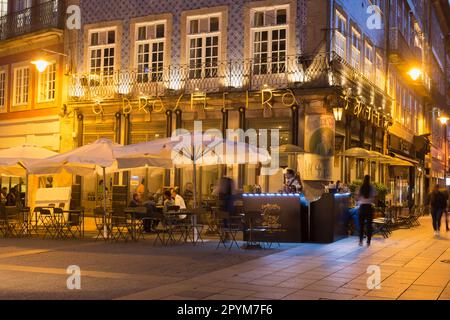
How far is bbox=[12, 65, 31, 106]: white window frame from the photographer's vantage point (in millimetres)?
25688

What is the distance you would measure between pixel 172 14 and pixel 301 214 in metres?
10.7

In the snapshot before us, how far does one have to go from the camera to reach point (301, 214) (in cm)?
1424

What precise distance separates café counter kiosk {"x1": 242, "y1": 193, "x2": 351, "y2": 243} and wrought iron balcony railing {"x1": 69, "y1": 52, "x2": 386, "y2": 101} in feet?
19.1

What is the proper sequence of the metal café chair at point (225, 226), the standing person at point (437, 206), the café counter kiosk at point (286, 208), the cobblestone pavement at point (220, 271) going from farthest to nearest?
the standing person at point (437, 206), the café counter kiosk at point (286, 208), the metal café chair at point (225, 226), the cobblestone pavement at point (220, 271)

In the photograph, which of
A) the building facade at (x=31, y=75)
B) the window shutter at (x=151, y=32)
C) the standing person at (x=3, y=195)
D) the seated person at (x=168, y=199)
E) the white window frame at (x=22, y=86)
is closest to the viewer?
the seated person at (x=168, y=199)

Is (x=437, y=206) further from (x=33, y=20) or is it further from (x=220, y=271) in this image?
(x=33, y=20)

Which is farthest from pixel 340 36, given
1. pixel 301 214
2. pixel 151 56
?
pixel 301 214

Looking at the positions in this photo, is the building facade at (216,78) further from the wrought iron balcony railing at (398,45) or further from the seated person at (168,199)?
the seated person at (168,199)

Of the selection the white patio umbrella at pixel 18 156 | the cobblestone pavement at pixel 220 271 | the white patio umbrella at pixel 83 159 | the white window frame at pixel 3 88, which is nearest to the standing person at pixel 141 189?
the white patio umbrella at pixel 18 156

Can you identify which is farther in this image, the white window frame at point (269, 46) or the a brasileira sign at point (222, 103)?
the white window frame at point (269, 46)

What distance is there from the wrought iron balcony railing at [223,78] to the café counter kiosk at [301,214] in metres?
5.82

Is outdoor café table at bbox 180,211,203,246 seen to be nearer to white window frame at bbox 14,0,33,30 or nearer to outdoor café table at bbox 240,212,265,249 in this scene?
outdoor café table at bbox 240,212,265,249

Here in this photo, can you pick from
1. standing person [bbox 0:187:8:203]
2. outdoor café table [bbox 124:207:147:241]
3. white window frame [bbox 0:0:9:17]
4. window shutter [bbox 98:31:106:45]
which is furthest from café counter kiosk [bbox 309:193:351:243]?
white window frame [bbox 0:0:9:17]

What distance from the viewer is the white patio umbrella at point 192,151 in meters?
14.2
